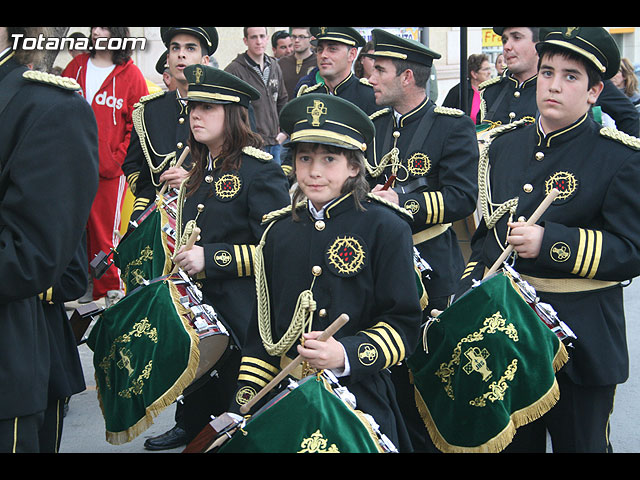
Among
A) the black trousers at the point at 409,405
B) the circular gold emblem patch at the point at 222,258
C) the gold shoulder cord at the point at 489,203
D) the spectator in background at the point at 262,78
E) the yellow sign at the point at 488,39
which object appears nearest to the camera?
the gold shoulder cord at the point at 489,203

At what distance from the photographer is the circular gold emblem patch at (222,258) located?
4.18 m

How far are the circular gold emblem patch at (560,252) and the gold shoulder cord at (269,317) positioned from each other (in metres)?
1.02

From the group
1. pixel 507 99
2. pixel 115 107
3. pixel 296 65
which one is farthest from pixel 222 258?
pixel 296 65

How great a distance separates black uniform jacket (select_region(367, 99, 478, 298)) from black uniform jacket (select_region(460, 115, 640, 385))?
2.58 feet

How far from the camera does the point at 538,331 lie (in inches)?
138

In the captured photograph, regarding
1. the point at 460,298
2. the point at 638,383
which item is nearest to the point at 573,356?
the point at 460,298

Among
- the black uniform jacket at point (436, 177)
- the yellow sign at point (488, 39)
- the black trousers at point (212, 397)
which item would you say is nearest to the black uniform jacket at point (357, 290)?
the black trousers at point (212, 397)

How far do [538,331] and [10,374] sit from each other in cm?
201

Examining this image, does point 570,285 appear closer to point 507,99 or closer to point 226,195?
point 226,195

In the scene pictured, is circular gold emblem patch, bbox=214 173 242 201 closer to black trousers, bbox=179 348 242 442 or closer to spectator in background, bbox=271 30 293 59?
black trousers, bbox=179 348 242 442

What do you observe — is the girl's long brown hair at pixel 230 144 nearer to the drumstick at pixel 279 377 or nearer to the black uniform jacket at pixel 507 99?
the drumstick at pixel 279 377

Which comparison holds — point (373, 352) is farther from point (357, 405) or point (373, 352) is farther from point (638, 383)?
point (638, 383)

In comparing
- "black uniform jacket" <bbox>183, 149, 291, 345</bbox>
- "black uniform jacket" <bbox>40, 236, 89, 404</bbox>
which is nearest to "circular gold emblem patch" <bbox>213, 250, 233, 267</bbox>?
"black uniform jacket" <bbox>183, 149, 291, 345</bbox>

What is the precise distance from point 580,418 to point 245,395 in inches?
57.4
